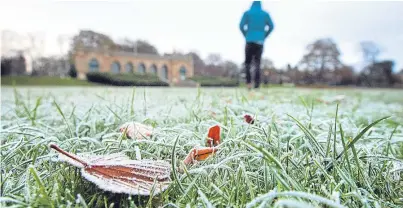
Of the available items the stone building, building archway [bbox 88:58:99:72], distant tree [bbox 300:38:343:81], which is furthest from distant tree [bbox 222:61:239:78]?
building archway [bbox 88:58:99:72]

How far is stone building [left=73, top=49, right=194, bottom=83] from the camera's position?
82.8 ft

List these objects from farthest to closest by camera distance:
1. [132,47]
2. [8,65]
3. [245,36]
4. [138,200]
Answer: [132,47]
[8,65]
[245,36]
[138,200]

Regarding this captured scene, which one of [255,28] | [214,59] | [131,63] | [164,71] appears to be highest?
[131,63]

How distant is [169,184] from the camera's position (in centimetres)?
38

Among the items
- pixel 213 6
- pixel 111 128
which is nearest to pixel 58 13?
pixel 213 6

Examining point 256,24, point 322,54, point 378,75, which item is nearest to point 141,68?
point 322,54

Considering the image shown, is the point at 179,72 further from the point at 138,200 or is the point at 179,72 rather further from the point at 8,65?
the point at 138,200

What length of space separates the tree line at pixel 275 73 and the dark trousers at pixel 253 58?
154 cm

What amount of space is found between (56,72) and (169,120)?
31680mm

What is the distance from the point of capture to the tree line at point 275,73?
1148cm

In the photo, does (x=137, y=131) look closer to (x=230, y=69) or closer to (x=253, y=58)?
(x=253, y=58)

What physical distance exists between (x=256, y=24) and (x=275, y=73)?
7.23 ft

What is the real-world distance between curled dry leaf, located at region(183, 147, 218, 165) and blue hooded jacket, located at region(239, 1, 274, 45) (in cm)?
344

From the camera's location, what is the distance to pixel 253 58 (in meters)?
4.04
